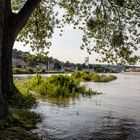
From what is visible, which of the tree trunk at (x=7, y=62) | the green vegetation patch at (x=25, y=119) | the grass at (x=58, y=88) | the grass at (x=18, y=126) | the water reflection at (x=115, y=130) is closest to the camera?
the grass at (x=18, y=126)

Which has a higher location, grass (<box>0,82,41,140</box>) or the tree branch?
the tree branch

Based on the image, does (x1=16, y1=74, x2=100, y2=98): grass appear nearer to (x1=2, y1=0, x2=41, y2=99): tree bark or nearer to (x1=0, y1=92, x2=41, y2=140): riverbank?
(x1=2, y1=0, x2=41, y2=99): tree bark

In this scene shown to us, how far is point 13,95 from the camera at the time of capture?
67.5 ft

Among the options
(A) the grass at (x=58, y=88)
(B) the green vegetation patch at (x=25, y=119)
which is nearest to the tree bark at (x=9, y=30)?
(B) the green vegetation patch at (x=25, y=119)

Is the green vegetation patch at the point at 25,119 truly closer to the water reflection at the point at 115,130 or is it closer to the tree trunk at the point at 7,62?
the water reflection at the point at 115,130

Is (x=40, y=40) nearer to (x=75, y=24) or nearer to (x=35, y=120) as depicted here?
(x=75, y=24)

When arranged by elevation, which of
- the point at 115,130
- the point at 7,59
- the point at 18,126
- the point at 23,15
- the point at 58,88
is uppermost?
the point at 23,15

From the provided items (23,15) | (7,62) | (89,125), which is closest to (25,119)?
(89,125)

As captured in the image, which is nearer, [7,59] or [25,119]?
[25,119]

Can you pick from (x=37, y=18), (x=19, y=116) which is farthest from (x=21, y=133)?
(x=37, y=18)

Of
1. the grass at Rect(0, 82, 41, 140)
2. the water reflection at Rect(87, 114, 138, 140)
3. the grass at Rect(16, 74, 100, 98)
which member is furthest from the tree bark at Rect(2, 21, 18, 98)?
the grass at Rect(16, 74, 100, 98)

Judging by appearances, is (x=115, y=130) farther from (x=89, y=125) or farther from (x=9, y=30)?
(x=9, y=30)

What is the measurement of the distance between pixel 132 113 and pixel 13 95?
260 inches

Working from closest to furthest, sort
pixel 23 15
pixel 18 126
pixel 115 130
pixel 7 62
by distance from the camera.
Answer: pixel 18 126 → pixel 115 130 → pixel 23 15 → pixel 7 62
